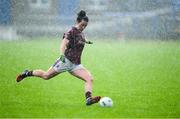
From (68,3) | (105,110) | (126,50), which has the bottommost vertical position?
(105,110)

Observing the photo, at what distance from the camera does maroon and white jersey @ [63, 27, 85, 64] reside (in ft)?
15.2

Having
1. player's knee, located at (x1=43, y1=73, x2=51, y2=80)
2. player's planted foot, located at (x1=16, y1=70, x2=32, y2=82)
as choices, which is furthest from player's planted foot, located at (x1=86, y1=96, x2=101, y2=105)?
player's planted foot, located at (x1=16, y1=70, x2=32, y2=82)

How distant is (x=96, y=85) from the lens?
518 centimetres

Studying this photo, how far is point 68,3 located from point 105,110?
2.87m

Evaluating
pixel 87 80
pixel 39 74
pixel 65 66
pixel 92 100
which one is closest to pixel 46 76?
pixel 39 74

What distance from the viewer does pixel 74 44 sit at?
A: 467 cm

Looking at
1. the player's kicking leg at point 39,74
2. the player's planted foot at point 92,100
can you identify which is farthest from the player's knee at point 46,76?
the player's planted foot at point 92,100

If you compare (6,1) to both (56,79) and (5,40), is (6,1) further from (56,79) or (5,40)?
(56,79)

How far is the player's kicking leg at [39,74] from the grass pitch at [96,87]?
0.05 metres

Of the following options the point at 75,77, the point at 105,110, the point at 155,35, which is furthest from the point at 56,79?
the point at 155,35

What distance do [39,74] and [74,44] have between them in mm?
353

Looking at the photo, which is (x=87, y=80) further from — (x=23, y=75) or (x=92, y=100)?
(x=23, y=75)

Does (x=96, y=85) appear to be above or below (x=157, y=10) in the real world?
below

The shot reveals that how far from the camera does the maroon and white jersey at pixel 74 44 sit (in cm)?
464
